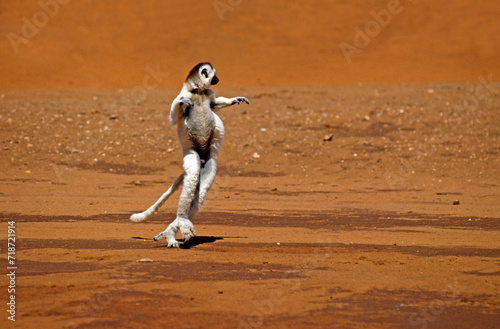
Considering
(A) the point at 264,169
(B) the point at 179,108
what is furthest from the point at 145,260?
(A) the point at 264,169

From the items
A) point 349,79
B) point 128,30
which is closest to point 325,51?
point 349,79

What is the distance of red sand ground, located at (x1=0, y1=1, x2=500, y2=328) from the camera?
5.99 meters

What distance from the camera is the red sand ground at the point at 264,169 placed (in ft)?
A: 19.7

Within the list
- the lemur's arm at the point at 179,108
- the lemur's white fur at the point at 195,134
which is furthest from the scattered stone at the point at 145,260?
the lemur's arm at the point at 179,108

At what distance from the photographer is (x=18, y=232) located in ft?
29.6

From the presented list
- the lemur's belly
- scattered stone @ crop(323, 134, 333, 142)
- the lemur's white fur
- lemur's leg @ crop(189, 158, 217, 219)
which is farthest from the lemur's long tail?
scattered stone @ crop(323, 134, 333, 142)

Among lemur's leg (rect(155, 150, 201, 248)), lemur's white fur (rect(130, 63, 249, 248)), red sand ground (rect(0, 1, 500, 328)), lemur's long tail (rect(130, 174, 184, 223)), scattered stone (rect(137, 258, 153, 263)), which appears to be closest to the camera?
red sand ground (rect(0, 1, 500, 328))

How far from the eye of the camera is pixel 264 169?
1744 cm

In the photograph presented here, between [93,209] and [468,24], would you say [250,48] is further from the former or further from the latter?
[93,209]

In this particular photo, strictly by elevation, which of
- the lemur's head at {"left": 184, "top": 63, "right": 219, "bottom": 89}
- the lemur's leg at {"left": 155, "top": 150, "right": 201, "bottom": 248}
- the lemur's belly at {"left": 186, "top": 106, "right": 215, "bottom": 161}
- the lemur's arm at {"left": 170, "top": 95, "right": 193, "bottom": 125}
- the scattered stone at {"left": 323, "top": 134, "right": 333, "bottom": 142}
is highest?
the scattered stone at {"left": 323, "top": 134, "right": 333, "bottom": 142}

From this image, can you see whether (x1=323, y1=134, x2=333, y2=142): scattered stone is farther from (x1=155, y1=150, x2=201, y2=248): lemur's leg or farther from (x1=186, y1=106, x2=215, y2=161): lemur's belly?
(x1=155, y1=150, x2=201, y2=248): lemur's leg

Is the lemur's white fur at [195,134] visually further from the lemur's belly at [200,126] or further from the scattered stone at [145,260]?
the scattered stone at [145,260]

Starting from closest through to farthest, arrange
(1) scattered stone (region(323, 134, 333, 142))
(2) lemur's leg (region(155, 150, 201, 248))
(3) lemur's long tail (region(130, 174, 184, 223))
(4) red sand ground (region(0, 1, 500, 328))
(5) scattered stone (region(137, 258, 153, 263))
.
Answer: (4) red sand ground (region(0, 1, 500, 328))
(5) scattered stone (region(137, 258, 153, 263))
(2) lemur's leg (region(155, 150, 201, 248))
(3) lemur's long tail (region(130, 174, 184, 223))
(1) scattered stone (region(323, 134, 333, 142))

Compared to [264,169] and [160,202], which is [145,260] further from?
[264,169]
